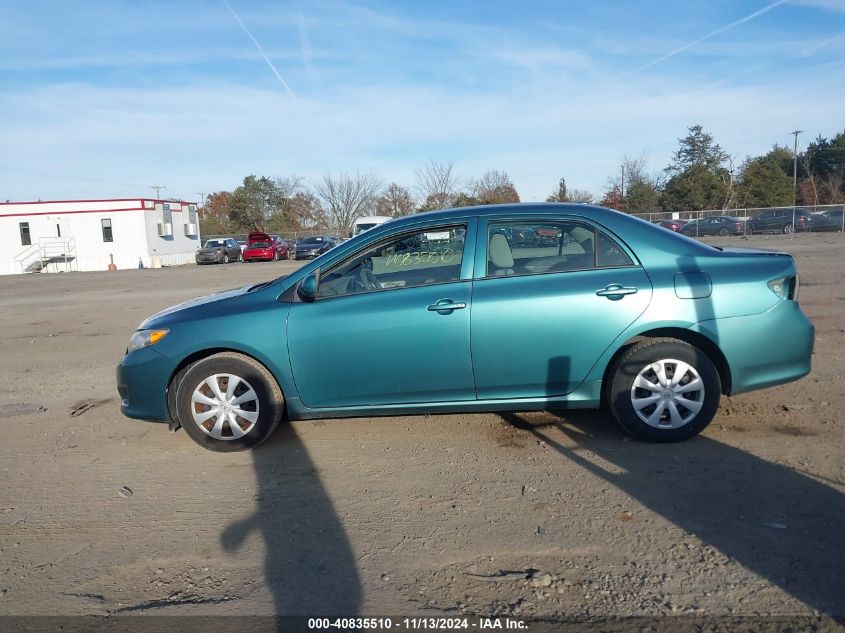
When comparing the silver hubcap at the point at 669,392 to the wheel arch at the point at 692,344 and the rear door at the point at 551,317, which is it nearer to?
the wheel arch at the point at 692,344

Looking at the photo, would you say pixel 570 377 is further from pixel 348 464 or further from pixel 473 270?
pixel 348 464

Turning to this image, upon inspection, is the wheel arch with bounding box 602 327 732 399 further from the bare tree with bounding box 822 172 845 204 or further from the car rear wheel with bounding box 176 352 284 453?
the bare tree with bounding box 822 172 845 204

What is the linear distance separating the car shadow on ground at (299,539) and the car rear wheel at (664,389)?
6.94ft

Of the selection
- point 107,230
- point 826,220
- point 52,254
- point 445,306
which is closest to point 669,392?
point 445,306

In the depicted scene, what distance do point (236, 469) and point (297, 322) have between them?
42.7 inches

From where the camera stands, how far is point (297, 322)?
450 centimetres

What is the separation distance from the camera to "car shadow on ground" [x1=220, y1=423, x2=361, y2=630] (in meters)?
2.86

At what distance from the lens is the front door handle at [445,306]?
14.3 ft

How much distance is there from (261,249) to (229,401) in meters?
34.3

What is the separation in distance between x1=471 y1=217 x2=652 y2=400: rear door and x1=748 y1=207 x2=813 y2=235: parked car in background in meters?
38.0

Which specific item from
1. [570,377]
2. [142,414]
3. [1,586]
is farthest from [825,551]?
[142,414]

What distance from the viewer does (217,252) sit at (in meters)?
37.9

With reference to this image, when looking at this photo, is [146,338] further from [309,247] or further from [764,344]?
[309,247]

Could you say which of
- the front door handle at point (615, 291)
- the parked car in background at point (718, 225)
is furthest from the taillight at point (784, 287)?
the parked car in background at point (718, 225)
